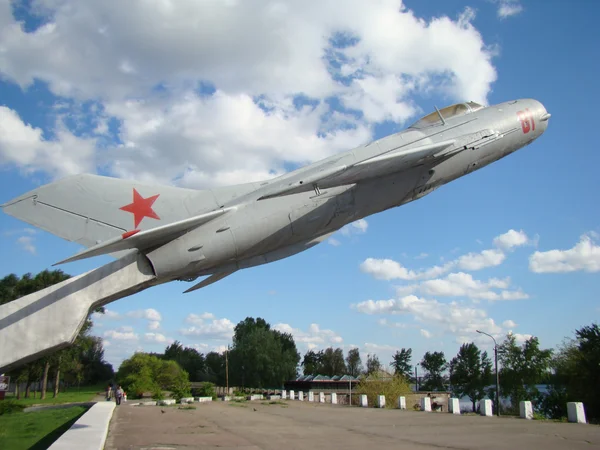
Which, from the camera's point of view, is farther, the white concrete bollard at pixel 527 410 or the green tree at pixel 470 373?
the green tree at pixel 470 373

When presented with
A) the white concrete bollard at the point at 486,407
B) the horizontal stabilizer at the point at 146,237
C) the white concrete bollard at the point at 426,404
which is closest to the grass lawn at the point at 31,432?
the horizontal stabilizer at the point at 146,237

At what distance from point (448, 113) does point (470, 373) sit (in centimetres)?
8638

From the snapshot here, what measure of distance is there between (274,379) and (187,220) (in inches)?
2292

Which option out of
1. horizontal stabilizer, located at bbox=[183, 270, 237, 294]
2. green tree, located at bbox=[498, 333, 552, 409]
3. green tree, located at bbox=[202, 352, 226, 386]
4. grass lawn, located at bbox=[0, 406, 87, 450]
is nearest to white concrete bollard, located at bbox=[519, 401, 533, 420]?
horizontal stabilizer, located at bbox=[183, 270, 237, 294]

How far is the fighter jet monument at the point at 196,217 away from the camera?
8344 mm

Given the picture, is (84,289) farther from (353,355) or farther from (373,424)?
(353,355)

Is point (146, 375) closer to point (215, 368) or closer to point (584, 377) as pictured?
point (584, 377)

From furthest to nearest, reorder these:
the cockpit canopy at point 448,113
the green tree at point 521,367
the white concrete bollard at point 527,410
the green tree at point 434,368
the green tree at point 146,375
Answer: the green tree at point 434,368 < the green tree at point 521,367 < the green tree at point 146,375 < the white concrete bollard at point 527,410 < the cockpit canopy at point 448,113

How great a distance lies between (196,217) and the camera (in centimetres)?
909

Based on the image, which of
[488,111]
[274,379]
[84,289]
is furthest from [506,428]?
[274,379]

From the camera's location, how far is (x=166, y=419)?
16.3 m

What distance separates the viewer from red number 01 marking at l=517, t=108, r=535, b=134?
1238cm

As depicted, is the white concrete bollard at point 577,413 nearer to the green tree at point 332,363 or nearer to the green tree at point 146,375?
the green tree at point 146,375

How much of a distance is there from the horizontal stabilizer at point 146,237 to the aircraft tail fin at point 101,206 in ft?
2.20
